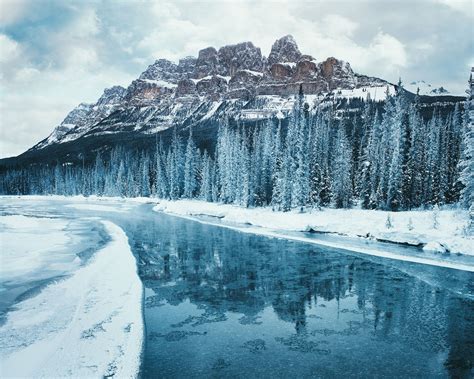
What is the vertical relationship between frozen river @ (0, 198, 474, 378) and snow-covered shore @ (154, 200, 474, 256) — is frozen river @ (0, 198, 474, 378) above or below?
below

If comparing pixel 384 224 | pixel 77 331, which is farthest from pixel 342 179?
pixel 77 331

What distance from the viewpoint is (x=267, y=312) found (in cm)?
1334

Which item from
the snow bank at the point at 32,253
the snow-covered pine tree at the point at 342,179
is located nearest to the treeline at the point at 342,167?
the snow-covered pine tree at the point at 342,179

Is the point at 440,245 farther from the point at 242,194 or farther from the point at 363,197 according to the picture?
the point at 242,194

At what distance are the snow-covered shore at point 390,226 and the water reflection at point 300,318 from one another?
6888 millimetres

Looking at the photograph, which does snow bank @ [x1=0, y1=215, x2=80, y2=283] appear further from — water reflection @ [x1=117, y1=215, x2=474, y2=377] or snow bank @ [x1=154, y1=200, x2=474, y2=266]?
snow bank @ [x1=154, y1=200, x2=474, y2=266]

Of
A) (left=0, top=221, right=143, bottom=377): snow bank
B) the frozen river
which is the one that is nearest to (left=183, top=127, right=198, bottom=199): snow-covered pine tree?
the frozen river

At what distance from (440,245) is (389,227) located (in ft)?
17.2

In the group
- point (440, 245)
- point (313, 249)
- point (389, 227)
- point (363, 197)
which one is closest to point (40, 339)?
point (313, 249)

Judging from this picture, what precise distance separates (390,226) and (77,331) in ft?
86.0

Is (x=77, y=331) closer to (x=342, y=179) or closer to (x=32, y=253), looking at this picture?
(x=32, y=253)

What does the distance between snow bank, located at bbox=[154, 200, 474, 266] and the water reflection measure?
287 inches

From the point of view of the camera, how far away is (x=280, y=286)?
54.6ft

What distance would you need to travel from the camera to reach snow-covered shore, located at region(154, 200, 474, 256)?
25.9 metres
